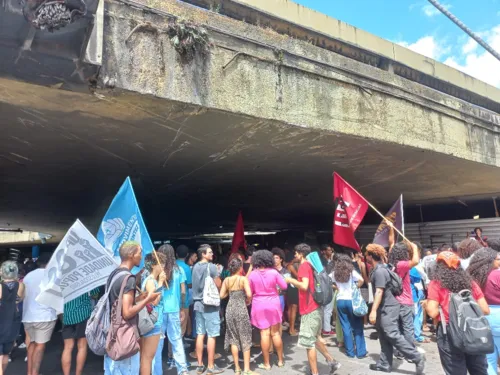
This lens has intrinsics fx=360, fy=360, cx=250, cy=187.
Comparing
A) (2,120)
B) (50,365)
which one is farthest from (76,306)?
(2,120)

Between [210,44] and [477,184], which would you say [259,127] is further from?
[477,184]

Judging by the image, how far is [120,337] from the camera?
312 cm

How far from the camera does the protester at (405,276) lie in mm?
4805

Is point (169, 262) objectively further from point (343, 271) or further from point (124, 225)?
point (343, 271)

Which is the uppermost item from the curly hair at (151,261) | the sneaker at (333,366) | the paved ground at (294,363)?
the curly hair at (151,261)

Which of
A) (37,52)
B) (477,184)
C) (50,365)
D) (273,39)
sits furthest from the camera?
(477,184)

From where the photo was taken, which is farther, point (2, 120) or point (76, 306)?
point (76, 306)

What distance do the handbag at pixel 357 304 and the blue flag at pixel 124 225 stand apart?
3190 mm

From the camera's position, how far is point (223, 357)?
5617 millimetres

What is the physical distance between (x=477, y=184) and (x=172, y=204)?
8.02m

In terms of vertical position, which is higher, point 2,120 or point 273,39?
point 273,39

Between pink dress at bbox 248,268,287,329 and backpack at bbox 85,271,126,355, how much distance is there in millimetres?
2178

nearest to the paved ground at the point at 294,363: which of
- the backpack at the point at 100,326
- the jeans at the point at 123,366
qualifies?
the jeans at the point at 123,366

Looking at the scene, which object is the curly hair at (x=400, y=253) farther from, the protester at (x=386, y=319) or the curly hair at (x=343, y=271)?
the curly hair at (x=343, y=271)
